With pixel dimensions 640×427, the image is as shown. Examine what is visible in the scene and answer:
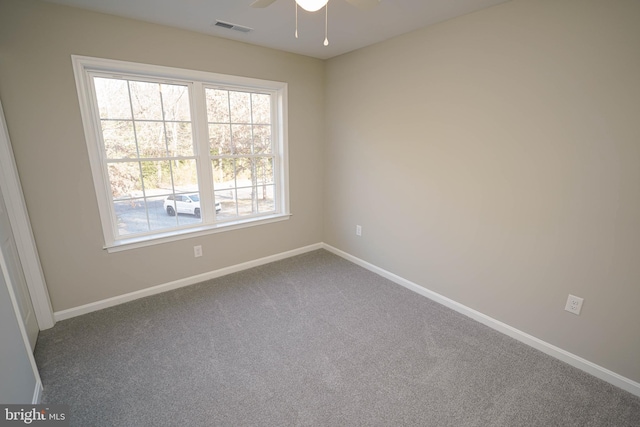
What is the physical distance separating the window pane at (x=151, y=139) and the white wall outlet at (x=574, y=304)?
11.2 ft

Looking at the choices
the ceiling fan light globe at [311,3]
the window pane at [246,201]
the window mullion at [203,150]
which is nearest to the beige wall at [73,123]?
the window mullion at [203,150]

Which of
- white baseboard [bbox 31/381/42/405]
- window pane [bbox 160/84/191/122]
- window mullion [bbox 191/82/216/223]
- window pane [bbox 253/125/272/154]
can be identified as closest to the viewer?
white baseboard [bbox 31/381/42/405]

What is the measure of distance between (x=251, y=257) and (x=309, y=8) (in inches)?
104

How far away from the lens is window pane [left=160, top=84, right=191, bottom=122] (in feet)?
8.46

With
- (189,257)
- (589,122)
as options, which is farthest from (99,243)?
(589,122)

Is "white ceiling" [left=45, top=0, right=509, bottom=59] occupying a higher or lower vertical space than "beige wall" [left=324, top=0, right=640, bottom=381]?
higher

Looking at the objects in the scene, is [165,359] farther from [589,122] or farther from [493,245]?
[589,122]

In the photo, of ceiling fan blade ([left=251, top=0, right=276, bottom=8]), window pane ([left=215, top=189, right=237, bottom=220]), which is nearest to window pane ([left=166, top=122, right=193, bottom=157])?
window pane ([left=215, top=189, right=237, bottom=220])

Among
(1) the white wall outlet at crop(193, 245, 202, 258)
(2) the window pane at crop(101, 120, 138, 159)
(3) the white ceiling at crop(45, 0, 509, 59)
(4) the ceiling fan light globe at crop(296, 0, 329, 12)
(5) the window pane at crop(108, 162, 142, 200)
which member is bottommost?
(1) the white wall outlet at crop(193, 245, 202, 258)

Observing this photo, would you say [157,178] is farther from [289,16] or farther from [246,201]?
[289,16]

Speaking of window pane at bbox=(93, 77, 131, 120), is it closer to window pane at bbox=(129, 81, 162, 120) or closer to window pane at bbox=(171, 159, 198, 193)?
window pane at bbox=(129, 81, 162, 120)

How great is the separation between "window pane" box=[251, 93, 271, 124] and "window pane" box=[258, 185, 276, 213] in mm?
762

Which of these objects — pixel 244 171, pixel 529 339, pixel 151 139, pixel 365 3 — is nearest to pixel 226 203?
pixel 244 171

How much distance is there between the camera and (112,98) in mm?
2340
